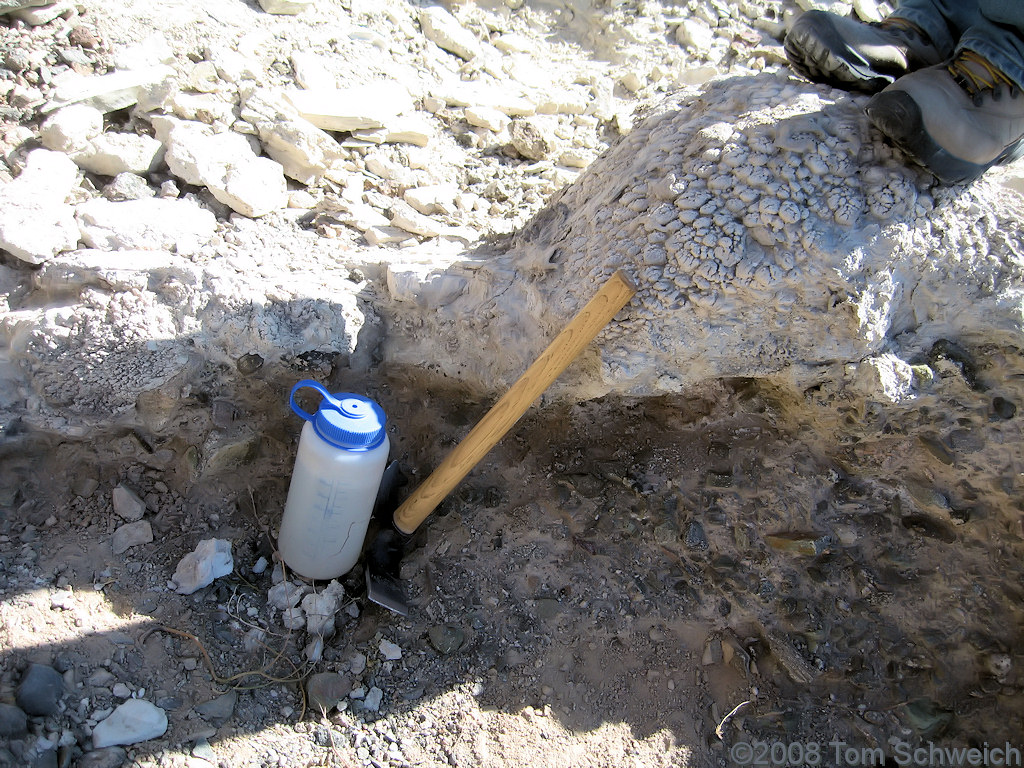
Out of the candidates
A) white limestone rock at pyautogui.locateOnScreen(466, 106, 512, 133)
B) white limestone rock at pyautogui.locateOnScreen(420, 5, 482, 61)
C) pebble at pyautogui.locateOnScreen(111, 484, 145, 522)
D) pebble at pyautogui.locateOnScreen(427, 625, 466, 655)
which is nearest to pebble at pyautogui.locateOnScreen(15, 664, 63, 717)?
pebble at pyautogui.locateOnScreen(111, 484, 145, 522)

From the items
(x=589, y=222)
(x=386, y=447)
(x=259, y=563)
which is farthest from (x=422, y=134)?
(x=259, y=563)

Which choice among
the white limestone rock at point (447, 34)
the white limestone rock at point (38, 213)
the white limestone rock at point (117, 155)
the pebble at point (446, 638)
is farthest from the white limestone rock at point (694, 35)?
the pebble at point (446, 638)

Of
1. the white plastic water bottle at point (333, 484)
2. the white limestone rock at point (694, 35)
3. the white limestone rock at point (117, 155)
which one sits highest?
the white limestone rock at point (694, 35)

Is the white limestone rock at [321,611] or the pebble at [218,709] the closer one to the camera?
the pebble at [218,709]

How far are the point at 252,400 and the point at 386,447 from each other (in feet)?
1.34

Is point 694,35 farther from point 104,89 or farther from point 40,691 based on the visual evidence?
point 40,691

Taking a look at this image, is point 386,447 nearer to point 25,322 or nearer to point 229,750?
point 229,750

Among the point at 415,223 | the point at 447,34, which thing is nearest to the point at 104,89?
the point at 415,223

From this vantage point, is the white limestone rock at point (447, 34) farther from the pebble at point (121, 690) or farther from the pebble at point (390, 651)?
the pebble at point (121, 690)

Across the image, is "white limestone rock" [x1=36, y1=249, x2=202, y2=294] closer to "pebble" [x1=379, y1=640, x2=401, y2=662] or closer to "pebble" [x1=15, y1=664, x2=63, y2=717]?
"pebble" [x1=15, y1=664, x2=63, y2=717]

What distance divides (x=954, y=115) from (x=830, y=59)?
1.04ft

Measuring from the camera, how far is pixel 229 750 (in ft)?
4.66

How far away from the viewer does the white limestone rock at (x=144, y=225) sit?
71.2 inches

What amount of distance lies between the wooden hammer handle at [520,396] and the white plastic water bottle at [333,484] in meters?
0.13
